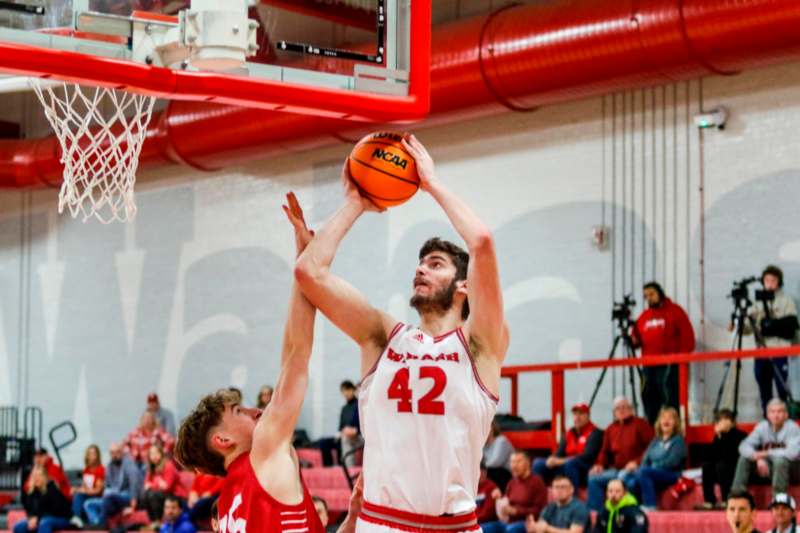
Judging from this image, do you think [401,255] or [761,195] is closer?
[761,195]

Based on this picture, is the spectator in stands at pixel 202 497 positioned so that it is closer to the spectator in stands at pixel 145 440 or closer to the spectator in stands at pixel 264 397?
the spectator in stands at pixel 264 397

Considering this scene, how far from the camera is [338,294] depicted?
4914 mm

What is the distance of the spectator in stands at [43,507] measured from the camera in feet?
52.7

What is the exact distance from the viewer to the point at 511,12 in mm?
15039

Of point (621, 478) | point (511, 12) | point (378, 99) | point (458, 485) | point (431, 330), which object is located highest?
point (511, 12)

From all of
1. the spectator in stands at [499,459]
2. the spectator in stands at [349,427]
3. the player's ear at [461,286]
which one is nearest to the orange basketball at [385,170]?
the player's ear at [461,286]

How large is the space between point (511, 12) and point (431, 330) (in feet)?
34.7

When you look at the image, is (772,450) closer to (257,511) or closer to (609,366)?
(609,366)

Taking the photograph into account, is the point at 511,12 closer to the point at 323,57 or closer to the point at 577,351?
the point at 577,351

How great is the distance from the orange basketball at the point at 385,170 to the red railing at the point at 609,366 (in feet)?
25.9

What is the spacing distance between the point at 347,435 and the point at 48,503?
12.5ft

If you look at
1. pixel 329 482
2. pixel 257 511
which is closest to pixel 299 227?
pixel 257 511

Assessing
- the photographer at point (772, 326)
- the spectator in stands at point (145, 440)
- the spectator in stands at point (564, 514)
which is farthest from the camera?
the spectator in stands at point (145, 440)

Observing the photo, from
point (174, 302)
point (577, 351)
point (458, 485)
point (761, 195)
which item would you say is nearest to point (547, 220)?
point (577, 351)
